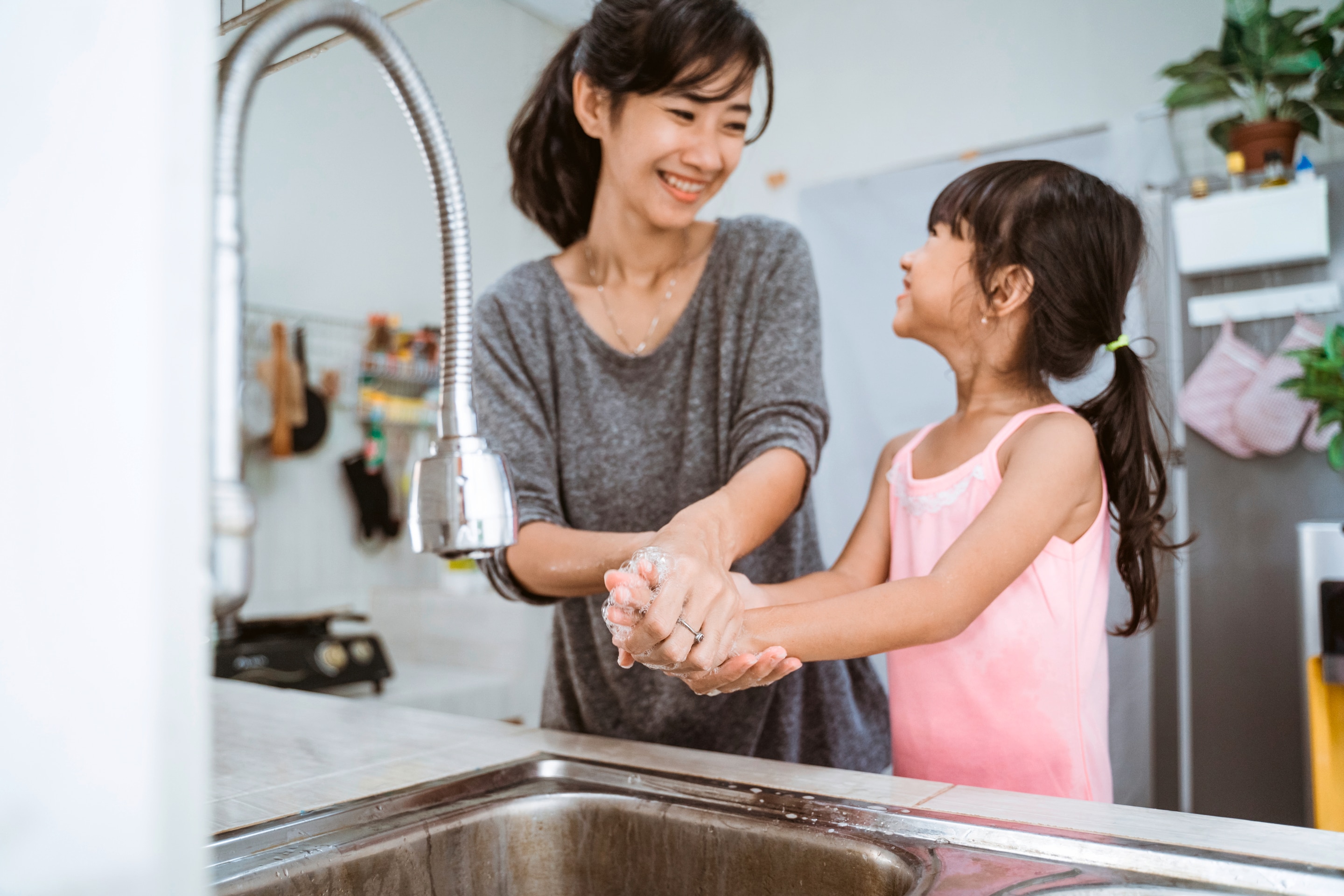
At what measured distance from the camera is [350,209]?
2986 millimetres

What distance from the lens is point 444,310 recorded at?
54cm

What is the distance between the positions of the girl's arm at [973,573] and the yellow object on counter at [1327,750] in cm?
59

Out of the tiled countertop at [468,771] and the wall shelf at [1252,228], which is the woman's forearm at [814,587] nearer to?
the tiled countertop at [468,771]

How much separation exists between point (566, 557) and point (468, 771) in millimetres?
227

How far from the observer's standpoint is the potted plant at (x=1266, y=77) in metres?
1.90

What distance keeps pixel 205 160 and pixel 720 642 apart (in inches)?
21.5

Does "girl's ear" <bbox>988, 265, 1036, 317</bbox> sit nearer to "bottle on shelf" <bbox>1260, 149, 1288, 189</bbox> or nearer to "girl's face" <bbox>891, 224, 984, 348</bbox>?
"girl's face" <bbox>891, 224, 984, 348</bbox>

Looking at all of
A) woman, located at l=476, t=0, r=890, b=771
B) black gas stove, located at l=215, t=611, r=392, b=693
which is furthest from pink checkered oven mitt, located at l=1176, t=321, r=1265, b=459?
black gas stove, located at l=215, t=611, r=392, b=693

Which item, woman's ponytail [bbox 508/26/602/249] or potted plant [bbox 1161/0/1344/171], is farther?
potted plant [bbox 1161/0/1344/171]

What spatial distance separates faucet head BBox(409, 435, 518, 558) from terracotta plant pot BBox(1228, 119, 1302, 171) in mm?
2040

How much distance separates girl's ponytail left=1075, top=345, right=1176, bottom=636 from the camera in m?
1.02

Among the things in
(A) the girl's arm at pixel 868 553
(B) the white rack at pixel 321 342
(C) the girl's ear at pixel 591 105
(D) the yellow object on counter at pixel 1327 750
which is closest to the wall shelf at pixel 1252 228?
(D) the yellow object on counter at pixel 1327 750

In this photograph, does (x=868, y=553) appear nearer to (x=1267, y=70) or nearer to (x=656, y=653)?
(x=656, y=653)

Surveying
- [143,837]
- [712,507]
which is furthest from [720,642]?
[143,837]
